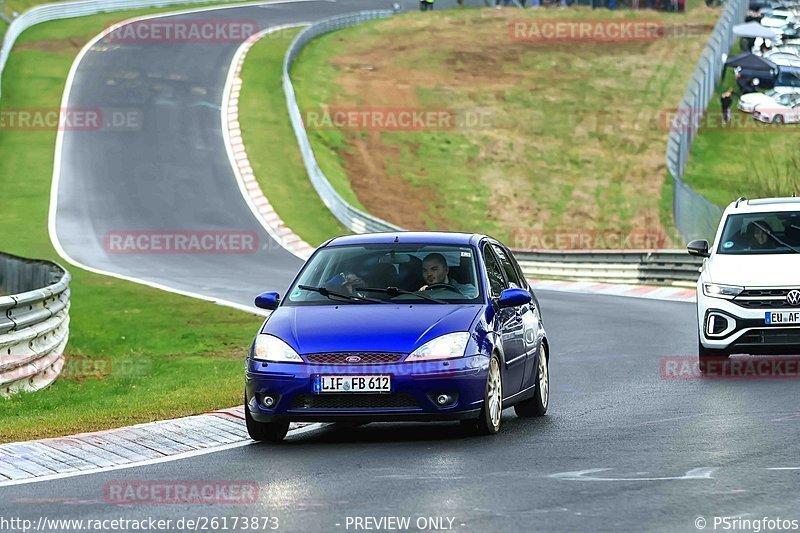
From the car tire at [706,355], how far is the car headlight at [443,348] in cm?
562

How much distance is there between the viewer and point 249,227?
41062 mm

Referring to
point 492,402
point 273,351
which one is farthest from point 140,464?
point 492,402

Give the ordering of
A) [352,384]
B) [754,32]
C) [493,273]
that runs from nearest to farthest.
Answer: [352,384] < [493,273] < [754,32]

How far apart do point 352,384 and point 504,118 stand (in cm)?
5119

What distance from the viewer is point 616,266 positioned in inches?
1325

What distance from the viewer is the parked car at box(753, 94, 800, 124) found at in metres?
56.7

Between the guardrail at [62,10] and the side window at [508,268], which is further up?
the side window at [508,268]

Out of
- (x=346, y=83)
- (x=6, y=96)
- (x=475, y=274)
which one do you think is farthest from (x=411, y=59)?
(x=475, y=274)

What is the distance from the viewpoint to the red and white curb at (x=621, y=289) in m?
29.6

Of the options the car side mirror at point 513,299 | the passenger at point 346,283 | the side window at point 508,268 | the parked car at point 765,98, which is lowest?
the parked car at point 765,98

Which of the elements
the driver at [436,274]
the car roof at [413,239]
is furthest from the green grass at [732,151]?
the driver at [436,274]
